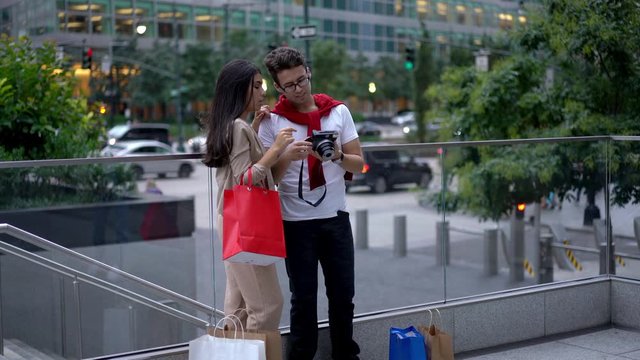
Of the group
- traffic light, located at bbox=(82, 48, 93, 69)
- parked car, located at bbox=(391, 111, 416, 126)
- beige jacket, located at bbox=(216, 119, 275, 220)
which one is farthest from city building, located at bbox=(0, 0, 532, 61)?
beige jacket, located at bbox=(216, 119, 275, 220)

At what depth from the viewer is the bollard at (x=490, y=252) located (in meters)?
11.4

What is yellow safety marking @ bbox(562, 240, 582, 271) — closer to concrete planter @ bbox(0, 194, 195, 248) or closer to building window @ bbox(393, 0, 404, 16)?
concrete planter @ bbox(0, 194, 195, 248)

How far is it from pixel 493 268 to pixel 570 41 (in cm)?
339

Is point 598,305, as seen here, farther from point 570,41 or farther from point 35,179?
point 35,179

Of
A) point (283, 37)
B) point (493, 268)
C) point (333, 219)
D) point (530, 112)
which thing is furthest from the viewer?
point (283, 37)

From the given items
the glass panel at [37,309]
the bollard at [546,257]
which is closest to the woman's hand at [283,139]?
the glass panel at [37,309]

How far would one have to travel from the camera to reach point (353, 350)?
524 centimetres

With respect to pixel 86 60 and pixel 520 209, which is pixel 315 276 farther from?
pixel 86 60

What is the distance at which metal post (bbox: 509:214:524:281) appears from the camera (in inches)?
398

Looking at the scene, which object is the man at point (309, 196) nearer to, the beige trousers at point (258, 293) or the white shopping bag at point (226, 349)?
the beige trousers at point (258, 293)

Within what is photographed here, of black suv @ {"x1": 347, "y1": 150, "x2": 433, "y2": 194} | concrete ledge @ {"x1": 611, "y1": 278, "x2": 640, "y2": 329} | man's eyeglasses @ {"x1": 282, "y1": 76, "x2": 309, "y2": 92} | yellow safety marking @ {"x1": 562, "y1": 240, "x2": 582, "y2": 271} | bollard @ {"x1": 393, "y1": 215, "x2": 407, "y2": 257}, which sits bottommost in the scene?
bollard @ {"x1": 393, "y1": 215, "x2": 407, "y2": 257}

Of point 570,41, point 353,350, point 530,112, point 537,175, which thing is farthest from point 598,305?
point 530,112

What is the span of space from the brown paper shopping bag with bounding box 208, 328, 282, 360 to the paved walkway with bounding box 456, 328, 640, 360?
7.69 ft

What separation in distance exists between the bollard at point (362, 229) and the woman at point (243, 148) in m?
10.5
